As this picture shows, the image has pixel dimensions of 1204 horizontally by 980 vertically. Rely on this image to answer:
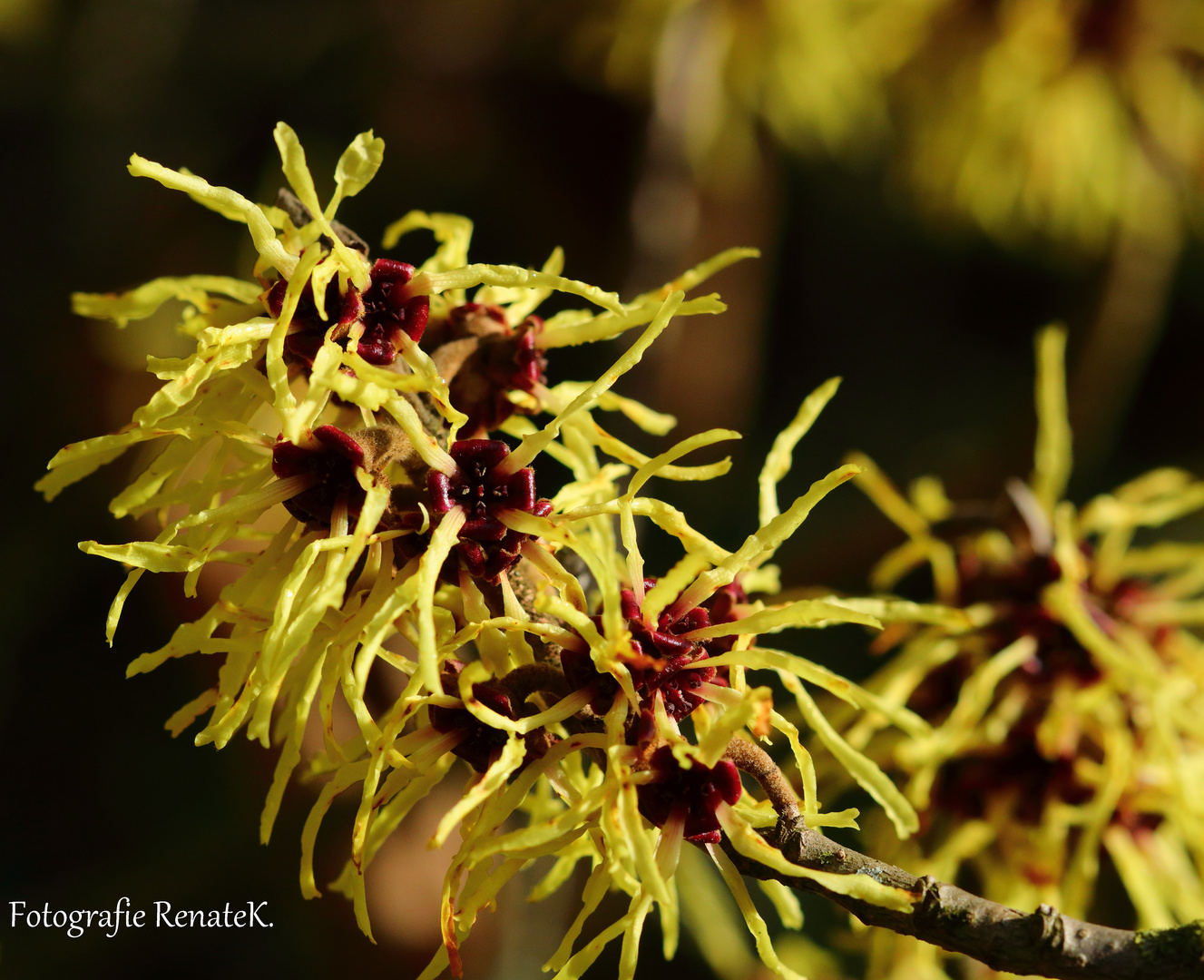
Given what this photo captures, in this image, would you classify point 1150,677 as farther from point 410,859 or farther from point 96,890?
point 96,890

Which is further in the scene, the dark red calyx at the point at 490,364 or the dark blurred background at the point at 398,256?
the dark blurred background at the point at 398,256

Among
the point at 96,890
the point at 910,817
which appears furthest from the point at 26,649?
the point at 910,817

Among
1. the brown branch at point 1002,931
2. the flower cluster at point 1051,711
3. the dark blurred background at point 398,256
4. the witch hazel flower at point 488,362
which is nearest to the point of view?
the brown branch at point 1002,931

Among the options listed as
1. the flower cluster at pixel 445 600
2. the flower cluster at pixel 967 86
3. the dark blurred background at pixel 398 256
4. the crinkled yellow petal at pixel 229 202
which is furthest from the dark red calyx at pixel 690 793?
the flower cluster at pixel 967 86

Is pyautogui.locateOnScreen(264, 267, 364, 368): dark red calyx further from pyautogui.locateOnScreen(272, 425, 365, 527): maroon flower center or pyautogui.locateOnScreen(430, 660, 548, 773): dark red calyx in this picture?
pyautogui.locateOnScreen(430, 660, 548, 773): dark red calyx

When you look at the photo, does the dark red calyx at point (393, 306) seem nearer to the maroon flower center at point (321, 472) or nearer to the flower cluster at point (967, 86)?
the maroon flower center at point (321, 472)

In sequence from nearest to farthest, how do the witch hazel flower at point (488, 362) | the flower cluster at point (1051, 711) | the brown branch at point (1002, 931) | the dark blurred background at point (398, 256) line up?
1. the brown branch at point (1002, 931)
2. the witch hazel flower at point (488, 362)
3. the flower cluster at point (1051, 711)
4. the dark blurred background at point (398, 256)

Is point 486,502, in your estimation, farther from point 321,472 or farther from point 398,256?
point 398,256

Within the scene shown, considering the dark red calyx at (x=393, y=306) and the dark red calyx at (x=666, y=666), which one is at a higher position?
the dark red calyx at (x=393, y=306)
